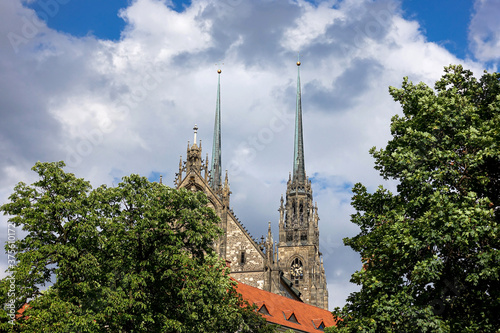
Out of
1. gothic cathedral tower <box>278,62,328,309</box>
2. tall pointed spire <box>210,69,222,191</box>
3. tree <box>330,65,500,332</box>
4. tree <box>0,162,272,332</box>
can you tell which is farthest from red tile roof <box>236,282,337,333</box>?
tall pointed spire <box>210,69,222,191</box>

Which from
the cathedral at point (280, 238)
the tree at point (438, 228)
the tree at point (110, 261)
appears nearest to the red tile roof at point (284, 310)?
the cathedral at point (280, 238)

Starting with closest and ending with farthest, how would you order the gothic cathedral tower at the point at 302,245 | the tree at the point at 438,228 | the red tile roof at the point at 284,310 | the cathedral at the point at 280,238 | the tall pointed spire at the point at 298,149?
the tree at the point at 438,228 < the red tile roof at the point at 284,310 < the cathedral at the point at 280,238 < the gothic cathedral tower at the point at 302,245 < the tall pointed spire at the point at 298,149

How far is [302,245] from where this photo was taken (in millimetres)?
61594

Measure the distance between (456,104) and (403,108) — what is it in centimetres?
272

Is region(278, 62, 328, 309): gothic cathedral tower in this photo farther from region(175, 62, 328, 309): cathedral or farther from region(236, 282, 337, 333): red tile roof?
region(236, 282, 337, 333): red tile roof

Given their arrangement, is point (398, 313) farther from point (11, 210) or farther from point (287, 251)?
point (287, 251)

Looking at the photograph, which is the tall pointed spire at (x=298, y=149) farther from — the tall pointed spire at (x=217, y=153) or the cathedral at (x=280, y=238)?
the tall pointed spire at (x=217, y=153)

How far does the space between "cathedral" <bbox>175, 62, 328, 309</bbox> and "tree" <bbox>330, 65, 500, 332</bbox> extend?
1909 centimetres

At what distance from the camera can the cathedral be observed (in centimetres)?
4684

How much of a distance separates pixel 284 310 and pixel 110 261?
2235 cm

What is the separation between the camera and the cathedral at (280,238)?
46.8 metres

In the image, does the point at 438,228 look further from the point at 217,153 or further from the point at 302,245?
the point at 217,153

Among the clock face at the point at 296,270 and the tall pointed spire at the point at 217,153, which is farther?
the tall pointed spire at the point at 217,153

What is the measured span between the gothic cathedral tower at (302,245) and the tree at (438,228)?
3856cm
